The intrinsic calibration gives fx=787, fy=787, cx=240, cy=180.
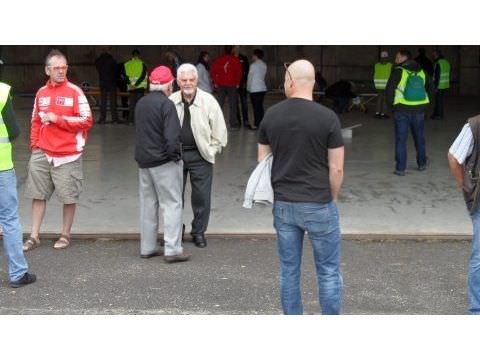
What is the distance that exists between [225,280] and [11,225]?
168cm

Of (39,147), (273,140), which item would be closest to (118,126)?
(39,147)

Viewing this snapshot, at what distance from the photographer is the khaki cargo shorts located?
23.0 ft

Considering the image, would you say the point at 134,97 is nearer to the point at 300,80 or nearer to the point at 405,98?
the point at 405,98

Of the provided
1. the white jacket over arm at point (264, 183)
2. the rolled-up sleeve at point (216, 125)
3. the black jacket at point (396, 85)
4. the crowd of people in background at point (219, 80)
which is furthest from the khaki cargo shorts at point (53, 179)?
the crowd of people in background at point (219, 80)

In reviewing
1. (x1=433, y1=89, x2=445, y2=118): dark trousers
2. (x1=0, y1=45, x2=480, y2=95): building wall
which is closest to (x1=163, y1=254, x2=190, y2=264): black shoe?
(x1=433, y1=89, x2=445, y2=118): dark trousers

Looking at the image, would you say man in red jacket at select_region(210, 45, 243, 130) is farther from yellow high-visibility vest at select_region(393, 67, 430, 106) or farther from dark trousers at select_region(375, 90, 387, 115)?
yellow high-visibility vest at select_region(393, 67, 430, 106)

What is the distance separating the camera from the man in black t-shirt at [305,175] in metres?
4.45

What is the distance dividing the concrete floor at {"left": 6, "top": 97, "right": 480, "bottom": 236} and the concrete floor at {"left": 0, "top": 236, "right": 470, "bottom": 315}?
1.63 feet

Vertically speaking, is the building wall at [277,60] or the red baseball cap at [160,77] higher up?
the red baseball cap at [160,77]

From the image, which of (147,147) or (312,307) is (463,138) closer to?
(312,307)

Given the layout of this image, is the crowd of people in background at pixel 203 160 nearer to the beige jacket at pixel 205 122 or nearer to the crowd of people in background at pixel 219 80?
the beige jacket at pixel 205 122

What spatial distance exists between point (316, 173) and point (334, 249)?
1.53 feet

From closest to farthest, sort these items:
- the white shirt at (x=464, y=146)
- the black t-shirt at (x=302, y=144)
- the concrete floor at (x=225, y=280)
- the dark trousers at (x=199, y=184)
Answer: the black t-shirt at (x=302, y=144), the white shirt at (x=464, y=146), the concrete floor at (x=225, y=280), the dark trousers at (x=199, y=184)

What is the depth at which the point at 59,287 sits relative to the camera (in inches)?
236
